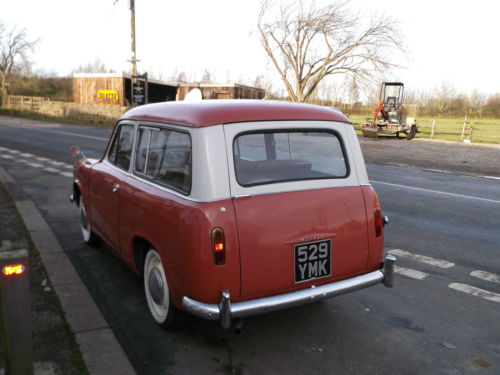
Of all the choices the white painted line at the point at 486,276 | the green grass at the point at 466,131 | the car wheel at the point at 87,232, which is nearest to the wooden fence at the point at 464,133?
the green grass at the point at 466,131

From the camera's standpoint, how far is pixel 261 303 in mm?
2957

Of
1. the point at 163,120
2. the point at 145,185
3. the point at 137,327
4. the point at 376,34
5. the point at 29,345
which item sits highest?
the point at 376,34

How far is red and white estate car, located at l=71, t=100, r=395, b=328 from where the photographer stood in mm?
2922

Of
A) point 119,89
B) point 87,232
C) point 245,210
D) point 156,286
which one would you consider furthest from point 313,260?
point 119,89

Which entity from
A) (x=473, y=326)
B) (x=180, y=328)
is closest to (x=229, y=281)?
(x=180, y=328)

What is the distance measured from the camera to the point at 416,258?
5.30 m

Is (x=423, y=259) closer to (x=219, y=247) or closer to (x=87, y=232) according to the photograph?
(x=219, y=247)

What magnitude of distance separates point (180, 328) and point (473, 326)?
249 cm

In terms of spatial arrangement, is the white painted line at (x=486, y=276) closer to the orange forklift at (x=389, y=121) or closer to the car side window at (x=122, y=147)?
the car side window at (x=122, y=147)

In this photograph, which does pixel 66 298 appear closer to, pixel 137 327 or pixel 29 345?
pixel 137 327

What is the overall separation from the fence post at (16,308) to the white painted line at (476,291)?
3.96 metres

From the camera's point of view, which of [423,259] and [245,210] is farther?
[423,259]

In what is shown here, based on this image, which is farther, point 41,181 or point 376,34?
point 376,34

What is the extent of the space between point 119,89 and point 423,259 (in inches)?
1218
